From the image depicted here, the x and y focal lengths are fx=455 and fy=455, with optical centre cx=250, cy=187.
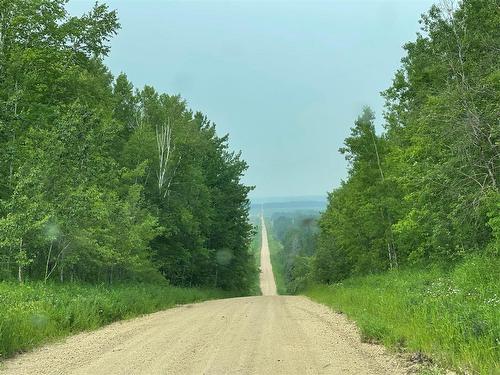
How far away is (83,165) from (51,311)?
7320mm

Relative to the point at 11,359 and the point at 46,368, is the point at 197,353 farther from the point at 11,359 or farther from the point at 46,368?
the point at 11,359

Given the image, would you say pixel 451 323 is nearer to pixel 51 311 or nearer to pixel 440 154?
pixel 51 311

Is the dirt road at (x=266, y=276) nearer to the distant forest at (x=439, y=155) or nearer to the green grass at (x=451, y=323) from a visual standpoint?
the distant forest at (x=439, y=155)

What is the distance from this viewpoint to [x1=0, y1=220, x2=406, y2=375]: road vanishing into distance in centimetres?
730

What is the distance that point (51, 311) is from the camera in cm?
1146

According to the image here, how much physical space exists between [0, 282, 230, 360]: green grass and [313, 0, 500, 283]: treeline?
11795 millimetres

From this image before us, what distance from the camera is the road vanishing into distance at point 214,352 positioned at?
7.30 metres

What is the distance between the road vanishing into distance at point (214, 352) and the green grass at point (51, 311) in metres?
0.45

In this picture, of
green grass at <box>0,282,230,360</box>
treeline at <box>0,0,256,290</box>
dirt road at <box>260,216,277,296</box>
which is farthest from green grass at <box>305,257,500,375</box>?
dirt road at <box>260,216,277,296</box>

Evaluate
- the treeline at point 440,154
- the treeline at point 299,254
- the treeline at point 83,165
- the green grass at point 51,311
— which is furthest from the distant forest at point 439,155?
the treeline at point 299,254

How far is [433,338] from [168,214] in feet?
94.5

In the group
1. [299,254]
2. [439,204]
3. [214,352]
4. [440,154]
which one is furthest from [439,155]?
[299,254]

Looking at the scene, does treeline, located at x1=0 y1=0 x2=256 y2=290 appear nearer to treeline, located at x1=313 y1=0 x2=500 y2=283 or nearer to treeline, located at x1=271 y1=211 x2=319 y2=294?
treeline, located at x1=313 y1=0 x2=500 y2=283

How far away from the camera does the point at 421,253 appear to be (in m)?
21.6
